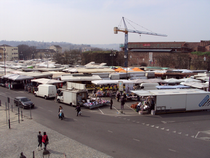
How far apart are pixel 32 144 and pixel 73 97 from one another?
27.7 ft

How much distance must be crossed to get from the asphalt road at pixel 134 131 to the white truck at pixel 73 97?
79 cm

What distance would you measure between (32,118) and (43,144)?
17.4 ft

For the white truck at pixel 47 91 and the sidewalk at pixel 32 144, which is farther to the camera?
the white truck at pixel 47 91

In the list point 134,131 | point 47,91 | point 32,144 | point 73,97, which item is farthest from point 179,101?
point 47,91

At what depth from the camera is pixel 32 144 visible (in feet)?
36.8

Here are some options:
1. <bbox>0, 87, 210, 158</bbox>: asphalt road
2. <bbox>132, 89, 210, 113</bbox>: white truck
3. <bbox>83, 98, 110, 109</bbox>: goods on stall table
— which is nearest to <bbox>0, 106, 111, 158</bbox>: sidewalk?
<bbox>0, 87, 210, 158</bbox>: asphalt road

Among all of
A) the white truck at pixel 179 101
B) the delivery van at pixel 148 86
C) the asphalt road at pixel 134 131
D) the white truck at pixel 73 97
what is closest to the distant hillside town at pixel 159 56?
the delivery van at pixel 148 86

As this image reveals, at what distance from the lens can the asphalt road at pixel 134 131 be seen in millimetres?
10422

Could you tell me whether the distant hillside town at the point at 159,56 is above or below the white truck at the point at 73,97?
above

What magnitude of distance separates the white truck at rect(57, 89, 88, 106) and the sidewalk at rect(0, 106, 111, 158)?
17.9 ft

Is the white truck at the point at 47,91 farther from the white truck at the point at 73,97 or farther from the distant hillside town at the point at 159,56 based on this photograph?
the distant hillside town at the point at 159,56

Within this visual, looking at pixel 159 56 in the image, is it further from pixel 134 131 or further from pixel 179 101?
pixel 134 131

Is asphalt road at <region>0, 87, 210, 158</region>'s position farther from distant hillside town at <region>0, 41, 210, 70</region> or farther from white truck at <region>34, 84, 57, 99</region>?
distant hillside town at <region>0, 41, 210, 70</region>

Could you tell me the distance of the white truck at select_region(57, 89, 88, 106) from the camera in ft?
63.1
